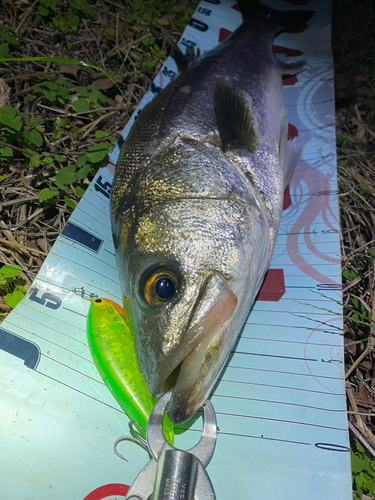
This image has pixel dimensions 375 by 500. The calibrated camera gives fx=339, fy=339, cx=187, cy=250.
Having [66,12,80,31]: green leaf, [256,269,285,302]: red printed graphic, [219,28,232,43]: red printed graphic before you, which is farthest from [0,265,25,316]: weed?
[219,28,232,43]: red printed graphic

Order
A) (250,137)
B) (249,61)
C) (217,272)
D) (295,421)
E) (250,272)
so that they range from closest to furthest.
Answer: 1. (217,272)
2. (250,272)
3. (295,421)
4. (250,137)
5. (249,61)

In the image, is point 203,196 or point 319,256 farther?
point 319,256

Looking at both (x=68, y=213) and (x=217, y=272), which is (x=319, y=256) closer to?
(x=217, y=272)

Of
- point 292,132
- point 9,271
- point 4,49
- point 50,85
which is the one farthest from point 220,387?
point 4,49

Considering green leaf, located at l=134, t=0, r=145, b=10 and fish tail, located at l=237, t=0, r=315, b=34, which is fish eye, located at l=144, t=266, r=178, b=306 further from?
green leaf, located at l=134, t=0, r=145, b=10

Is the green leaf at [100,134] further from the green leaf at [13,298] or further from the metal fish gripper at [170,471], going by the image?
the metal fish gripper at [170,471]

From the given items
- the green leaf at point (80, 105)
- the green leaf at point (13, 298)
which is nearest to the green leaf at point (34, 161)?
the green leaf at point (80, 105)

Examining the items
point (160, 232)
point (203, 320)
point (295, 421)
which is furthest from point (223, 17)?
point (295, 421)
